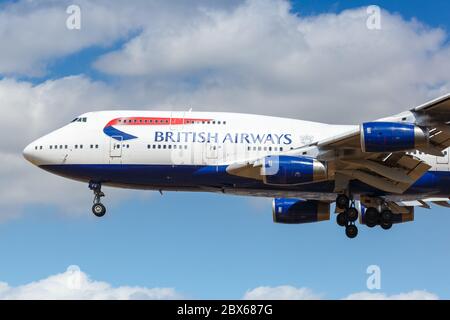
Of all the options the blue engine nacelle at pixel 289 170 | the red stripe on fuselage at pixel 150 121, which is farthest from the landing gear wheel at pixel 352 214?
the red stripe on fuselage at pixel 150 121

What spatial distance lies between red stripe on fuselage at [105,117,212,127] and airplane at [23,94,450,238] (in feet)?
0.18

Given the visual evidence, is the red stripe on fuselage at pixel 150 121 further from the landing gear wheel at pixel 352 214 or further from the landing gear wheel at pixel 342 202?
the landing gear wheel at pixel 352 214

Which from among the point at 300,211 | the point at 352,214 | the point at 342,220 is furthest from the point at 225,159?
the point at 300,211

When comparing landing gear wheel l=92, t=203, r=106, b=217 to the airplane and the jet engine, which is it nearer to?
the airplane

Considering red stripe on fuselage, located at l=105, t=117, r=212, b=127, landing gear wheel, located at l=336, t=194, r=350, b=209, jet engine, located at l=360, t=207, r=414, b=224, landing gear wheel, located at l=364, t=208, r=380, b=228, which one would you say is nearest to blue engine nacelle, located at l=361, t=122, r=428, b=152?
landing gear wheel, located at l=336, t=194, r=350, b=209

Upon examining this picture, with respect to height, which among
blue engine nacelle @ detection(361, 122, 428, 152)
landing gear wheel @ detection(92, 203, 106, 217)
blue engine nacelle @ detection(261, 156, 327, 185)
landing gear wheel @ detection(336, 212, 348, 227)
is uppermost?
blue engine nacelle @ detection(361, 122, 428, 152)

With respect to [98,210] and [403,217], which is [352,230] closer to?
[403,217]

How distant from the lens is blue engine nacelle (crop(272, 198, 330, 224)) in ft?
172

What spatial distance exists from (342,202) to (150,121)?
1119 cm

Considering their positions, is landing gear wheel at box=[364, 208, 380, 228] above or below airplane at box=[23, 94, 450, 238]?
→ below

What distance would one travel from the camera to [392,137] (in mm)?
40312

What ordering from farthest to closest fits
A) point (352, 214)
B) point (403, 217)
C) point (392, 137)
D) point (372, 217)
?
point (403, 217) → point (372, 217) → point (352, 214) → point (392, 137)

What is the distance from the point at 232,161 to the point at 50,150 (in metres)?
9.97
